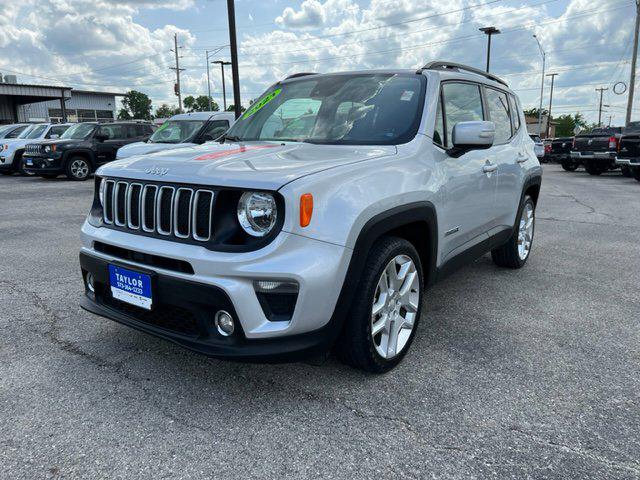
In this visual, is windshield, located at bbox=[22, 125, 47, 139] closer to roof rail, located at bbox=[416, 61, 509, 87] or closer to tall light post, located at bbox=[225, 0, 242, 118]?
tall light post, located at bbox=[225, 0, 242, 118]

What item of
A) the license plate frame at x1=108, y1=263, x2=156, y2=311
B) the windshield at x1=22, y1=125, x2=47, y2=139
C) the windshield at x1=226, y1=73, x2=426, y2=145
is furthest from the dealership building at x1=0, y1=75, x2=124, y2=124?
the license plate frame at x1=108, y1=263, x2=156, y2=311

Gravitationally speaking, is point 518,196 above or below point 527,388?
above

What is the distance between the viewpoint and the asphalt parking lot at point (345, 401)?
2.18 m

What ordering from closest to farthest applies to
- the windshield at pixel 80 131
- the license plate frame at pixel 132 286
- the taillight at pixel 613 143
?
the license plate frame at pixel 132 286 → the windshield at pixel 80 131 → the taillight at pixel 613 143

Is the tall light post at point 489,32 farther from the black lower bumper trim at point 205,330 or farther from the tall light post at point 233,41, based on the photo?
the black lower bumper trim at point 205,330

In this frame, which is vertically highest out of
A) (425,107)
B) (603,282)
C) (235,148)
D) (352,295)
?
(425,107)

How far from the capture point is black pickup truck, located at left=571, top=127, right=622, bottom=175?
667 inches

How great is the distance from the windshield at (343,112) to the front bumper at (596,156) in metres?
16.2

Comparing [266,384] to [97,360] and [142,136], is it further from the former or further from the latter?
[142,136]

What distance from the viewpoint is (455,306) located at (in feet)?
13.5

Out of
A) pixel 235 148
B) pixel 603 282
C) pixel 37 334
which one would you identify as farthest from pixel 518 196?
pixel 37 334

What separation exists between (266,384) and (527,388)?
144 centimetres

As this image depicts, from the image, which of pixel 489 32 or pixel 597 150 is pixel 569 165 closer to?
pixel 597 150

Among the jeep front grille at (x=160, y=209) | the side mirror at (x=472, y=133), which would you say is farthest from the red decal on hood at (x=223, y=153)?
the side mirror at (x=472, y=133)
